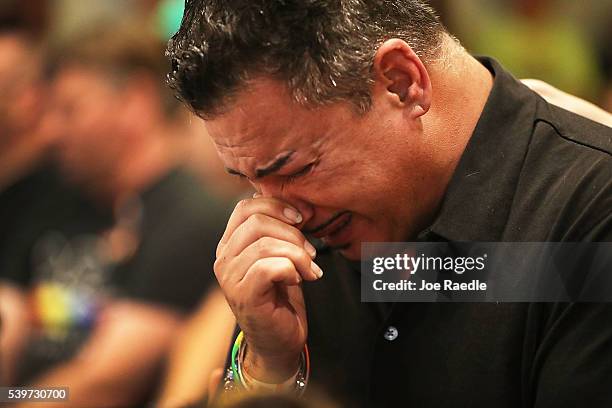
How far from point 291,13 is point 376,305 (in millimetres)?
464

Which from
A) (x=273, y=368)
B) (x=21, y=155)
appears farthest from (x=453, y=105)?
(x=21, y=155)

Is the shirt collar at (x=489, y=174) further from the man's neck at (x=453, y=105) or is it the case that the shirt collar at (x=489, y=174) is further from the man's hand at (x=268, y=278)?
the man's hand at (x=268, y=278)

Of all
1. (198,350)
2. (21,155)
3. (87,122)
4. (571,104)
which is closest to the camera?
(571,104)

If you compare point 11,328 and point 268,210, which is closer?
point 268,210

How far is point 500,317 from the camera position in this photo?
1.30 m

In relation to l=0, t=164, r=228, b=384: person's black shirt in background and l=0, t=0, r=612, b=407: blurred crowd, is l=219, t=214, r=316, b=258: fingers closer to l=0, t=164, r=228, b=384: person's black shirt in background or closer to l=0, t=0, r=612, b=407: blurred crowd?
l=0, t=0, r=612, b=407: blurred crowd

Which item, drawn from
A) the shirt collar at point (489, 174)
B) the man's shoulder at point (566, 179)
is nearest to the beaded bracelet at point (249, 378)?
the shirt collar at point (489, 174)

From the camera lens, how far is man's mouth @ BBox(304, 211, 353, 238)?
4.50ft

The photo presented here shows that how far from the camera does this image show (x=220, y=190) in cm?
186

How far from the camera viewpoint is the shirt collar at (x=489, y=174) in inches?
52.8

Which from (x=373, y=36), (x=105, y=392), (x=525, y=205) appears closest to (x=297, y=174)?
(x=373, y=36)

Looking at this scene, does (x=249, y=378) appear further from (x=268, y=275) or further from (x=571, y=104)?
(x=571, y=104)

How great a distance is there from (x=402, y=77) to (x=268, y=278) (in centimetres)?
33

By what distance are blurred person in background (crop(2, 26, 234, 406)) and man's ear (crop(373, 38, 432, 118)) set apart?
60 centimetres
